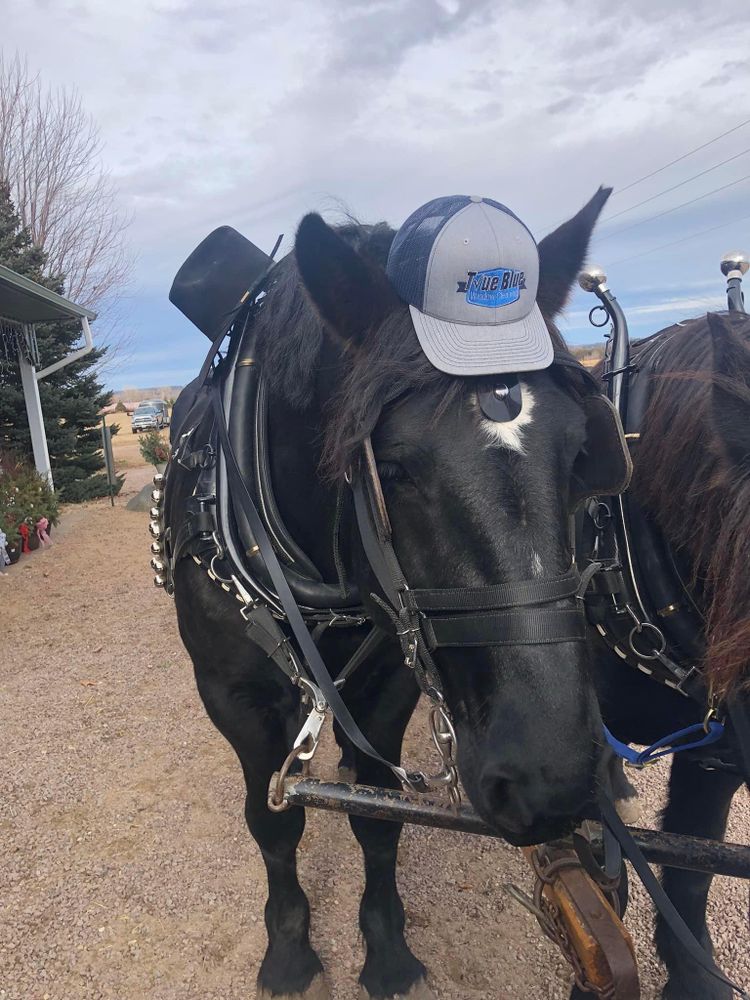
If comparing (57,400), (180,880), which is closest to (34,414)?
(57,400)

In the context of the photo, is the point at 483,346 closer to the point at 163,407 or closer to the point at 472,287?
the point at 472,287

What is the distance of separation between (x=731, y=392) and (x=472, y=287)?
561 millimetres

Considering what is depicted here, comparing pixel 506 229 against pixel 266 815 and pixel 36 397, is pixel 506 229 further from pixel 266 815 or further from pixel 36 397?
pixel 36 397

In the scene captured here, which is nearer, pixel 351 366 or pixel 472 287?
pixel 472 287

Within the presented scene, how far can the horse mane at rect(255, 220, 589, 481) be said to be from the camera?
51.4 inches

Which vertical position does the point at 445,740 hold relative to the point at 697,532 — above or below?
below

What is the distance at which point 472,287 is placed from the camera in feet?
4.48

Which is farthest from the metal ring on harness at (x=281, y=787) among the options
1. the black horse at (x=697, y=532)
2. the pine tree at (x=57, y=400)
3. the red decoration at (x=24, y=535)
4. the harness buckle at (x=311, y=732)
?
the pine tree at (x=57, y=400)

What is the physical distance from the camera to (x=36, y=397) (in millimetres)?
11312

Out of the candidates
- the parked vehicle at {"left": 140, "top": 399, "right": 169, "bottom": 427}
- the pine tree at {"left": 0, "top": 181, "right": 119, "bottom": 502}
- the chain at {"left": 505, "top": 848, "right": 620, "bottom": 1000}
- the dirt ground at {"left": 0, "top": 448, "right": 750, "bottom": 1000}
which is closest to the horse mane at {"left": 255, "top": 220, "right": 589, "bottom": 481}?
the chain at {"left": 505, "top": 848, "right": 620, "bottom": 1000}

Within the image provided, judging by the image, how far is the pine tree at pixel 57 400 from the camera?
12.3 metres

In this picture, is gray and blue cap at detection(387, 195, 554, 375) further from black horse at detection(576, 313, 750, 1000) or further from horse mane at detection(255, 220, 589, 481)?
black horse at detection(576, 313, 750, 1000)

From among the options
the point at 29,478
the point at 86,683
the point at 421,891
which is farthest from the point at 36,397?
the point at 421,891

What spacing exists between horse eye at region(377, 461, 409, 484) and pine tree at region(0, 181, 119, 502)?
12380 millimetres
